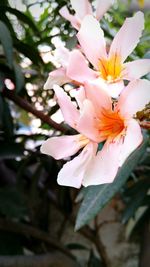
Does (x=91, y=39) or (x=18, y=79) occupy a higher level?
(x=91, y=39)

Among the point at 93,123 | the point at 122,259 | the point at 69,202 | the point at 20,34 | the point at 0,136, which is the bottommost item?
the point at 122,259

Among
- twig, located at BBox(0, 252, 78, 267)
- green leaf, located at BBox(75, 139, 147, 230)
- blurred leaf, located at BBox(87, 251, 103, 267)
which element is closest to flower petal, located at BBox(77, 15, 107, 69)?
green leaf, located at BBox(75, 139, 147, 230)

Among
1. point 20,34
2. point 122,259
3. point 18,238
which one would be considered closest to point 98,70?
point 20,34

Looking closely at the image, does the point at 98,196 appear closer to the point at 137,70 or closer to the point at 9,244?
the point at 137,70

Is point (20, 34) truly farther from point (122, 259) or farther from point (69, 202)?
point (122, 259)

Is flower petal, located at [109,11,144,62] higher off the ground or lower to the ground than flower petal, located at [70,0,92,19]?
lower

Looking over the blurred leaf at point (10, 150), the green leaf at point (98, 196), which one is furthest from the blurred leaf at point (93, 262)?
the green leaf at point (98, 196)

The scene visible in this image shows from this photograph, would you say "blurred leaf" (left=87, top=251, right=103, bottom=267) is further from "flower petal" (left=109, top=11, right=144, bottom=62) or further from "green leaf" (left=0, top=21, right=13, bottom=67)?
"flower petal" (left=109, top=11, right=144, bottom=62)

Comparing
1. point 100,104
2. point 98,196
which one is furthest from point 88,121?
point 98,196
